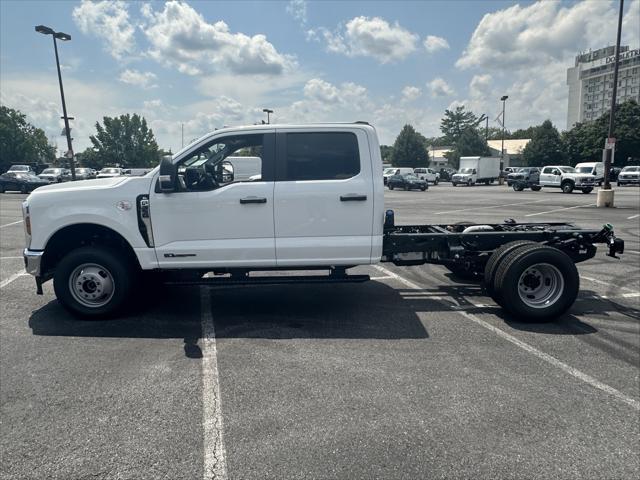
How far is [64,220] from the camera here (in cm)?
554

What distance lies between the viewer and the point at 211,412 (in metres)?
3.62

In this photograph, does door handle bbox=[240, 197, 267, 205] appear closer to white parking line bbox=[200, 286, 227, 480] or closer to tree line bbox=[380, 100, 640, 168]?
white parking line bbox=[200, 286, 227, 480]

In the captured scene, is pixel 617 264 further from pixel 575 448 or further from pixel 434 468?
Result: pixel 434 468

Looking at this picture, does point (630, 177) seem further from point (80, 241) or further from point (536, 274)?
point (80, 241)

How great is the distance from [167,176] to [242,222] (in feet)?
3.12

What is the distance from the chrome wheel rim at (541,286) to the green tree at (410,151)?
68.5m

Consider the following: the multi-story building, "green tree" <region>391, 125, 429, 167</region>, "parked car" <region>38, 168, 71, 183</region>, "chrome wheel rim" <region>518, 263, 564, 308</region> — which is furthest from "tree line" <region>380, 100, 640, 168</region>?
the multi-story building

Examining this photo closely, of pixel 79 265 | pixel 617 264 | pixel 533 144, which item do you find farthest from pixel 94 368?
pixel 533 144

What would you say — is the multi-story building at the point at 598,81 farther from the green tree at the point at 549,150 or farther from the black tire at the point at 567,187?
the black tire at the point at 567,187

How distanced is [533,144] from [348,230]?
231 ft

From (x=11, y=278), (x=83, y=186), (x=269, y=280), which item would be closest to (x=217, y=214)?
(x=269, y=280)

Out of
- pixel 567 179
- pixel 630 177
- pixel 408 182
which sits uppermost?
pixel 567 179

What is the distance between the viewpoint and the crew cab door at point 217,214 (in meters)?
5.48

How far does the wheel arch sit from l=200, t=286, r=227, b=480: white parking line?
1372mm
